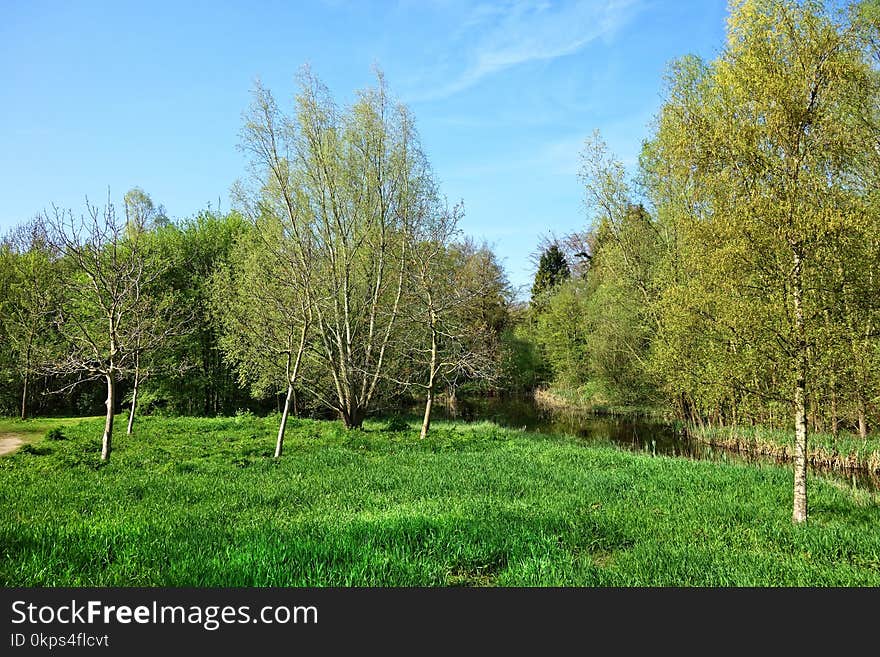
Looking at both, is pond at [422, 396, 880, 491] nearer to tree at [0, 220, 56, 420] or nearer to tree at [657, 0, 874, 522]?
tree at [657, 0, 874, 522]

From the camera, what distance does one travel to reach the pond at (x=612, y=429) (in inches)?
677

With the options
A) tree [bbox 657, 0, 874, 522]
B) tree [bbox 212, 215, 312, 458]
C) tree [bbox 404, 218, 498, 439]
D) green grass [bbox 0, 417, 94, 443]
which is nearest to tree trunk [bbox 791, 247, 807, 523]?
tree [bbox 657, 0, 874, 522]

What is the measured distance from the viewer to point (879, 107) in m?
16.3

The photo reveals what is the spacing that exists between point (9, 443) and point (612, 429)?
81.6ft

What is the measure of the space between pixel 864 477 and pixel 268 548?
16011 mm

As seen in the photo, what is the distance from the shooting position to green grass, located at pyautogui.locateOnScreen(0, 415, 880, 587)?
206 inches

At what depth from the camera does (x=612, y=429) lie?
25.8 m

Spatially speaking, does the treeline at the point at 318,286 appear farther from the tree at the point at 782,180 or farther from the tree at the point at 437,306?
the tree at the point at 782,180

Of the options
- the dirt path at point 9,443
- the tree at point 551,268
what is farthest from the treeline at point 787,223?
the tree at point 551,268

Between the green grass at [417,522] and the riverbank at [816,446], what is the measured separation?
4.01 meters

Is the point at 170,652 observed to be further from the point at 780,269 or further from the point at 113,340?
the point at 113,340

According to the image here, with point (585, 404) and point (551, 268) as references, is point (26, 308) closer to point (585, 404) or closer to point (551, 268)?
point (585, 404)

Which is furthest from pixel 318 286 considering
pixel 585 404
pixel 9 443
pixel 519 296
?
pixel 519 296

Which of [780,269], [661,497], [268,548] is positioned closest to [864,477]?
[661,497]
